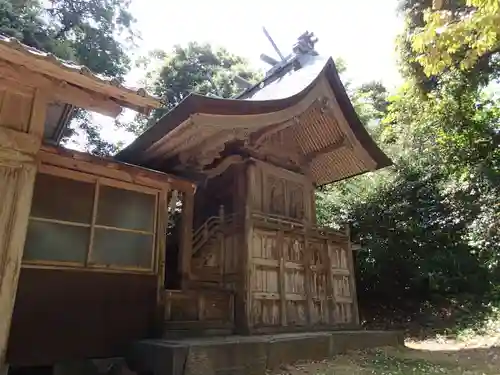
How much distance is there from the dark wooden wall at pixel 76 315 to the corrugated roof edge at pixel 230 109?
2431 mm

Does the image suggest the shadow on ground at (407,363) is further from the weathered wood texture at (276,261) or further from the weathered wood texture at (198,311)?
the weathered wood texture at (198,311)

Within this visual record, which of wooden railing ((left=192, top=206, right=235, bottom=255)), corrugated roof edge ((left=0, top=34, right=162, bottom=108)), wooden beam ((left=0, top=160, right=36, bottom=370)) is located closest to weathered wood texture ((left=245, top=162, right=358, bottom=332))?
wooden railing ((left=192, top=206, right=235, bottom=255))

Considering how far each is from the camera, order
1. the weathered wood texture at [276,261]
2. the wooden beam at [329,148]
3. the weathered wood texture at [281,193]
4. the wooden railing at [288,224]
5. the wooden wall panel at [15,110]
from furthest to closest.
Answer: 1. the wooden beam at [329,148]
2. the weathered wood texture at [281,193]
3. the wooden railing at [288,224]
4. the weathered wood texture at [276,261]
5. the wooden wall panel at [15,110]

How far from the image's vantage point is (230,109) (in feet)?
21.4

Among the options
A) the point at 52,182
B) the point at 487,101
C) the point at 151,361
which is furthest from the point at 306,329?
the point at 487,101

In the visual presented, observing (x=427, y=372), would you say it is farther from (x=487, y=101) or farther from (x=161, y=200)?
(x=487, y=101)

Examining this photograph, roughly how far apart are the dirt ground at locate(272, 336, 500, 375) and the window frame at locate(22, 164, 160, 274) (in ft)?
8.81

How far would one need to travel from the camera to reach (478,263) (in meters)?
11.1

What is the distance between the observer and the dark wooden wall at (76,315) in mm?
5109

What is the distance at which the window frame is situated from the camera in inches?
214

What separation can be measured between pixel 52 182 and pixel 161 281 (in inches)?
87.3

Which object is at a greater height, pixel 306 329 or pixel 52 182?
pixel 52 182

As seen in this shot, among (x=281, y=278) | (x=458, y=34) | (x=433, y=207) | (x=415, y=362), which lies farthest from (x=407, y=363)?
(x=433, y=207)

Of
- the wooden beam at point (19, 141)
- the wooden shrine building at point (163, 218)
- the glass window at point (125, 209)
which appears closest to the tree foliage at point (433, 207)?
the wooden shrine building at point (163, 218)
